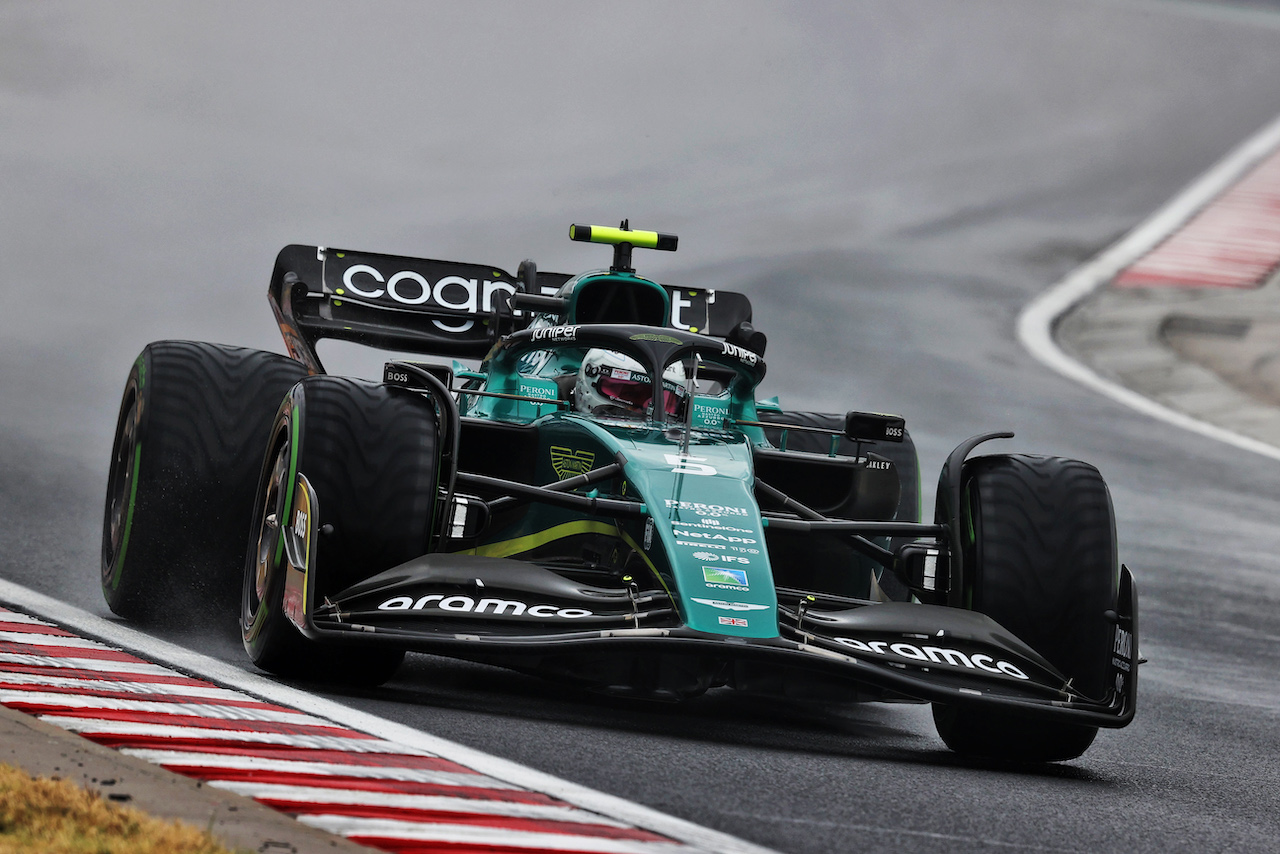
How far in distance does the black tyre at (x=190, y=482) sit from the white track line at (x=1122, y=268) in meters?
12.5

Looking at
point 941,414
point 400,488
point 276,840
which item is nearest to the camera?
point 276,840

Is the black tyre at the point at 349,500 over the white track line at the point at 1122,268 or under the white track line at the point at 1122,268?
under

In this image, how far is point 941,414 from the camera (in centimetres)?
1681

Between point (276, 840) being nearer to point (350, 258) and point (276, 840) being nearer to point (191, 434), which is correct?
point (191, 434)

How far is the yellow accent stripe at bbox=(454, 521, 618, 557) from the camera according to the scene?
243 inches

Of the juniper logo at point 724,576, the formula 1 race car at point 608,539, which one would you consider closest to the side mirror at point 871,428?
the formula 1 race car at point 608,539

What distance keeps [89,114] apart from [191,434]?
1630 cm

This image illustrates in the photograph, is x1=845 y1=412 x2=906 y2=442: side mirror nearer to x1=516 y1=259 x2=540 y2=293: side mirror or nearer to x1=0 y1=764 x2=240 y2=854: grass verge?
x1=516 y1=259 x2=540 y2=293: side mirror

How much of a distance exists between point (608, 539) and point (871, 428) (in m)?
1.34

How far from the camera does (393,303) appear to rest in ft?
31.6

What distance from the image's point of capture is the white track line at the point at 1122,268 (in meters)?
18.0

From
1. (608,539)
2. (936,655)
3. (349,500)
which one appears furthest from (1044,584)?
(349,500)

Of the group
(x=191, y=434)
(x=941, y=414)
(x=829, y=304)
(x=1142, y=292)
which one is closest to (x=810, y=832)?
(x=191, y=434)

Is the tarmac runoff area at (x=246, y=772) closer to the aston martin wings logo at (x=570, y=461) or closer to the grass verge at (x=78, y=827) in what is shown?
the grass verge at (x=78, y=827)
